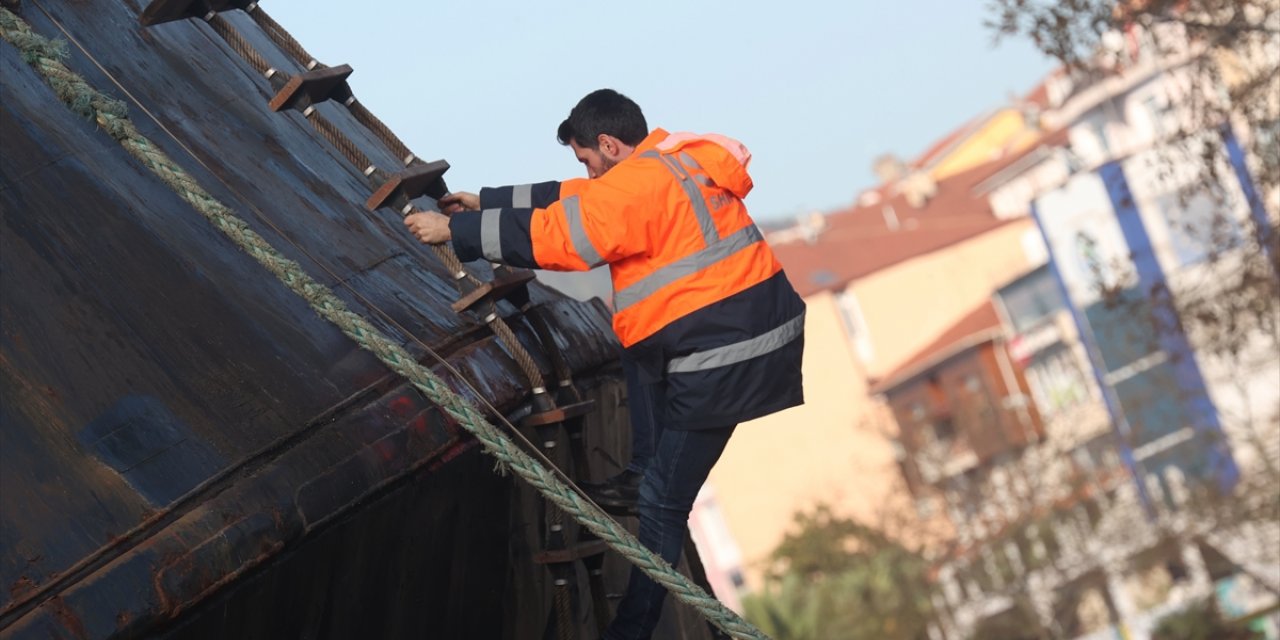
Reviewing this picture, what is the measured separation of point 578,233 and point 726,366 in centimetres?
55

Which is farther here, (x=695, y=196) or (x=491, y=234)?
(x=695, y=196)

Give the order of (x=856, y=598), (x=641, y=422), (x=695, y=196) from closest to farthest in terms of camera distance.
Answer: (x=695, y=196) → (x=641, y=422) → (x=856, y=598)

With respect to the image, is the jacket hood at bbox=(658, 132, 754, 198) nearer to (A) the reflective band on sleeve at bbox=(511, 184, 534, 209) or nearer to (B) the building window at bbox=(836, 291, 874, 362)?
(A) the reflective band on sleeve at bbox=(511, 184, 534, 209)

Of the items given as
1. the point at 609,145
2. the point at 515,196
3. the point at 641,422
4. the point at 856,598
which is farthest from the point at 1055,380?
the point at 609,145

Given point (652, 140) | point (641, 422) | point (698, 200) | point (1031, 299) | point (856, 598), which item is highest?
point (1031, 299)

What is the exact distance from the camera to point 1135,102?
171 ft

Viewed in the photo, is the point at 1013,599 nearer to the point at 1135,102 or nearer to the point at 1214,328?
the point at 1135,102

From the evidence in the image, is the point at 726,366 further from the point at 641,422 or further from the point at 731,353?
the point at 641,422

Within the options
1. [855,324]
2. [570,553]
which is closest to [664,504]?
[570,553]

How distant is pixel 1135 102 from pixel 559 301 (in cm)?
4852

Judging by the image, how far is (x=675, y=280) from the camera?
5.07 m

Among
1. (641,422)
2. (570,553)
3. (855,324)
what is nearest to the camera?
(570,553)

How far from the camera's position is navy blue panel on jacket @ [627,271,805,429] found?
5.06m

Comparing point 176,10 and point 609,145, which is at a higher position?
point 176,10
